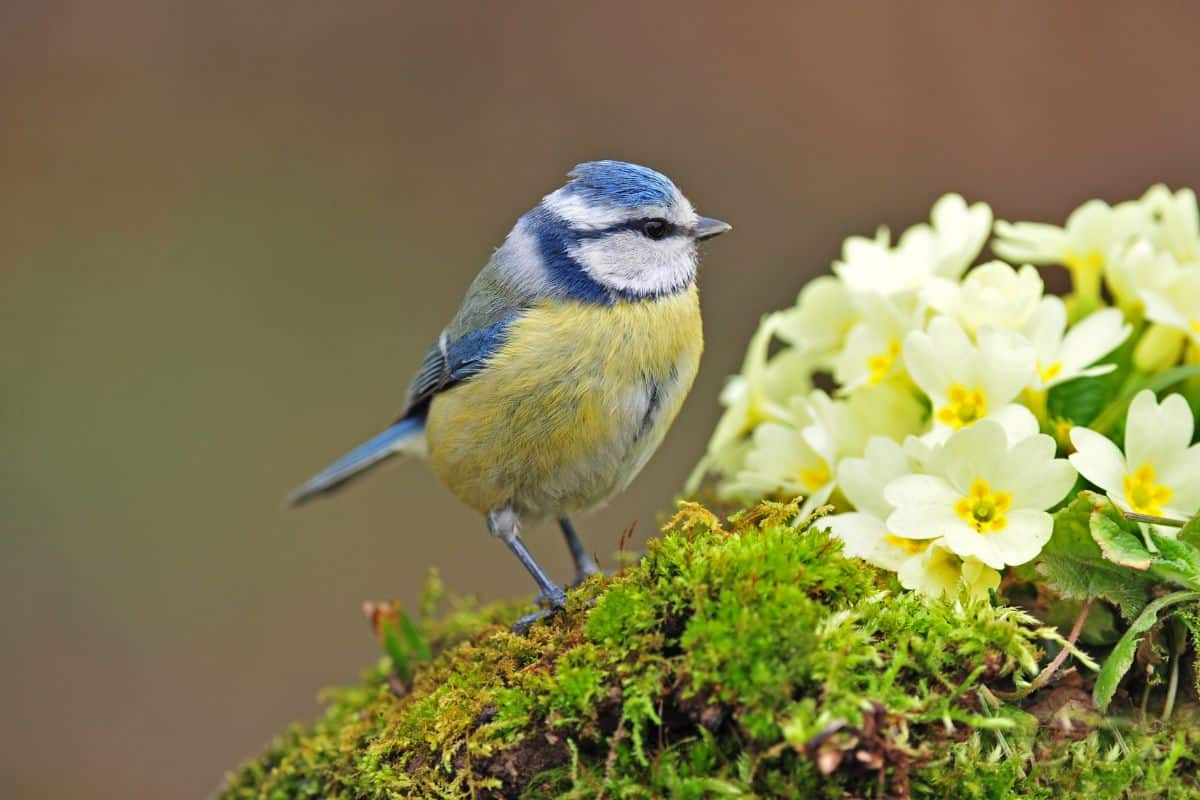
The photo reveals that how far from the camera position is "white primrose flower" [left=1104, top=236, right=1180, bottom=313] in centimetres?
214

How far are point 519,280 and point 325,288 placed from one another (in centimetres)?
367

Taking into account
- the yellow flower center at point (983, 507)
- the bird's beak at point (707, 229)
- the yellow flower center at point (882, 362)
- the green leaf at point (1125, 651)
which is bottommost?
the green leaf at point (1125, 651)

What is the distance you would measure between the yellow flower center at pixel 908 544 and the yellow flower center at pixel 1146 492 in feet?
1.06

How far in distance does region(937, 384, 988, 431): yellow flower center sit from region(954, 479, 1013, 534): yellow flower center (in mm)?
181

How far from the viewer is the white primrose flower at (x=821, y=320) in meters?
2.54

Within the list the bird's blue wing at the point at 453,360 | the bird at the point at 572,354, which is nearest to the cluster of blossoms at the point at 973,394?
the bird at the point at 572,354

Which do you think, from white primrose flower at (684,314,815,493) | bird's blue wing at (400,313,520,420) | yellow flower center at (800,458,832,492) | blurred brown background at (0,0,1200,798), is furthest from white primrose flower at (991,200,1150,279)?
blurred brown background at (0,0,1200,798)

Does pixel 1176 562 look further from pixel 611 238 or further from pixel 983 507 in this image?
pixel 611 238

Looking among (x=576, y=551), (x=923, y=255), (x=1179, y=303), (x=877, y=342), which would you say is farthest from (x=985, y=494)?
(x=576, y=551)

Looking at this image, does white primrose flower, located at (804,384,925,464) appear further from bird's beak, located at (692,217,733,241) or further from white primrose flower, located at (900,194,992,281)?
bird's beak, located at (692,217,733,241)

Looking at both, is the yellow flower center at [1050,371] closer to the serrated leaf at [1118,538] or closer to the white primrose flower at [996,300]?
the white primrose flower at [996,300]

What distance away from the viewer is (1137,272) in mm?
2178

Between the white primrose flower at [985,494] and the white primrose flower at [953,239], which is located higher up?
the white primrose flower at [953,239]

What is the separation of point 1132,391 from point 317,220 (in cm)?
466
